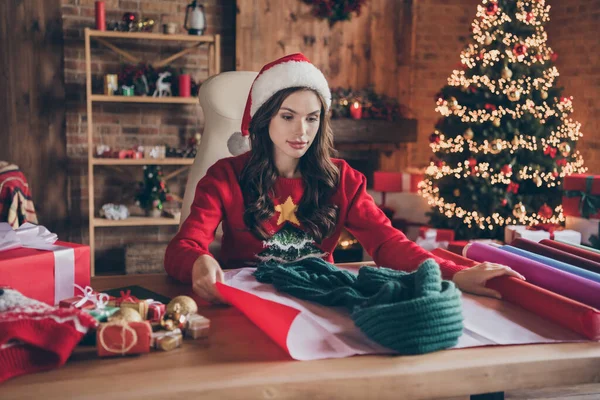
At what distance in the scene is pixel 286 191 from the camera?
1.71m

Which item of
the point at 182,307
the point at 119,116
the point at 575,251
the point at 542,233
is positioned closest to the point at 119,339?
the point at 182,307

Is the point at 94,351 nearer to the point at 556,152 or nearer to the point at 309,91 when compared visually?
the point at 309,91

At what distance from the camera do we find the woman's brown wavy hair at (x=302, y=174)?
5.40 ft

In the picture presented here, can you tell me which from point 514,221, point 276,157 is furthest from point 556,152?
point 276,157

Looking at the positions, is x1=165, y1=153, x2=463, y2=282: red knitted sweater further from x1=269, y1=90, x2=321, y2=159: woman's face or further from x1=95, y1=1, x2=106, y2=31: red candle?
x1=95, y1=1, x2=106, y2=31: red candle

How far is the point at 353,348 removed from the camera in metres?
0.87

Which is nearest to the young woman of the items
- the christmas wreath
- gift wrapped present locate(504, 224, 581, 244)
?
gift wrapped present locate(504, 224, 581, 244)

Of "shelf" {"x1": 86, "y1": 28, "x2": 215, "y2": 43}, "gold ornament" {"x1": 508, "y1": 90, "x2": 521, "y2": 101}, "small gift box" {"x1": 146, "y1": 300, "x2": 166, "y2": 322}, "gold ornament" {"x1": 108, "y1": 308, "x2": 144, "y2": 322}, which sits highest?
"shelf" {"x1": 86, "y1": 28, "x2": 215, "y2": 43}

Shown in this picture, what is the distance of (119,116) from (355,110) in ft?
5.88

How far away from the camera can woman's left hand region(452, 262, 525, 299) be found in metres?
1.15

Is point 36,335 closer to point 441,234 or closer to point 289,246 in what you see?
point 289,246

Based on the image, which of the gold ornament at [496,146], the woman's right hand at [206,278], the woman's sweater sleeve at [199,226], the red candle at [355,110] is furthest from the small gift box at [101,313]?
the red candle at [355,110]

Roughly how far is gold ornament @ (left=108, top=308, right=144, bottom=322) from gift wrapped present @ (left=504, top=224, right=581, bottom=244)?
10.2ft

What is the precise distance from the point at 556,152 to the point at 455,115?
72 centimetres
